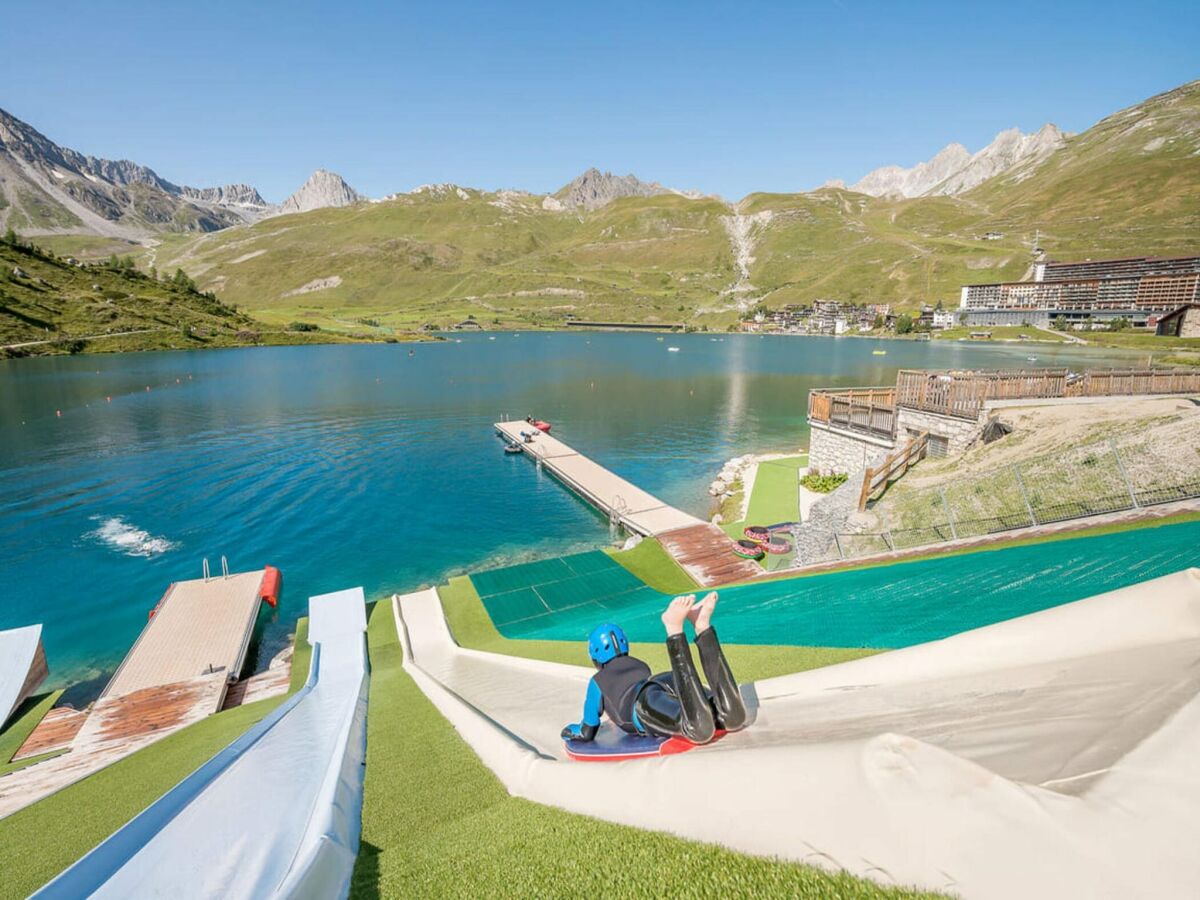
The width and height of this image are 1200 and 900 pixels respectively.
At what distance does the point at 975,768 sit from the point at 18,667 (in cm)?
2498

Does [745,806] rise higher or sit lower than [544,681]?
higher

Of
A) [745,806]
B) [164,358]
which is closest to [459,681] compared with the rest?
[745,806]

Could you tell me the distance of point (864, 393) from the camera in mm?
27672

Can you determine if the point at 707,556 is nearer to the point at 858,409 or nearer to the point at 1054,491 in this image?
the point at 858,409

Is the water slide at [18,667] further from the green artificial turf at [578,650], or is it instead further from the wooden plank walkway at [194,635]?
the green artificial turf at [578,650]

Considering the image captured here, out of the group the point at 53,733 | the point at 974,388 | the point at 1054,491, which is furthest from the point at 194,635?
the point at 974,388

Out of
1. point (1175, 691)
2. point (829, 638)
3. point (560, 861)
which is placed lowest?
point (829, 638)

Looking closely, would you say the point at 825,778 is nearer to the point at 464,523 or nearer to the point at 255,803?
the point at 255,803

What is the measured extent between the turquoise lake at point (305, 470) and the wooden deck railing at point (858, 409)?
9.85 meters

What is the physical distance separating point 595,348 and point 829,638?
149201 mm

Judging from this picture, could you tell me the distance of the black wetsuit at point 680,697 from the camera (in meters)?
4.46

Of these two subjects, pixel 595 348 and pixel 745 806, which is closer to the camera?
pixel 745 806

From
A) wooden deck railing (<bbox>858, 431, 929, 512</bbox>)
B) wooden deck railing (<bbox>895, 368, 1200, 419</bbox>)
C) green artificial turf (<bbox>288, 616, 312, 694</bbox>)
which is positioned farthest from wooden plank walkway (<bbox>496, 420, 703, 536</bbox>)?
green artificial turf (<bbox>288, 616, 312, 694</bbox>)

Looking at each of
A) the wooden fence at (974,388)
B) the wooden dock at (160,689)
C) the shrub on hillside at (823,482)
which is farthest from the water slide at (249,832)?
the shrub on hillside at (823,482)
